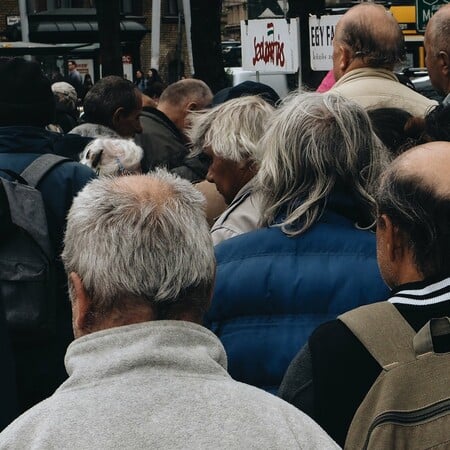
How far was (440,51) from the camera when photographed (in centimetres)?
539

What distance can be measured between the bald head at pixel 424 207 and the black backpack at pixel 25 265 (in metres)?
1.84

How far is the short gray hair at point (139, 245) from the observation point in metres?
2.32

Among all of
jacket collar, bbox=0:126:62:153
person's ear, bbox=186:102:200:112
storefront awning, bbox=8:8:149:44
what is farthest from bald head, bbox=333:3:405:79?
storefront awning, bbox=8:8:149:44

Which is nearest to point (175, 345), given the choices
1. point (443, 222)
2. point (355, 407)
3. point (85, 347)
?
point (85, 347)

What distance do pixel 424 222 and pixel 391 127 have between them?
2.00 meters

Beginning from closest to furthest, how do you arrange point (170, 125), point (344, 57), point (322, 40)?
1. point (344, 57)
2. point (170, 125)
3. point (322, 40)

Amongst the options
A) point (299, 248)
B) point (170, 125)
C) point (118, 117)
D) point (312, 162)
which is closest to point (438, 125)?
point (312, 162)

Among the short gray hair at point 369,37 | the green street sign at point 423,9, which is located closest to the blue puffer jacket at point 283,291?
the short gray hair at point 369,37

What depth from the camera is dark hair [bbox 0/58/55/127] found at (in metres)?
4.96

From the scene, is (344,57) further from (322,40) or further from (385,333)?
(322,40)

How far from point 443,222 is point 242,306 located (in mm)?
842

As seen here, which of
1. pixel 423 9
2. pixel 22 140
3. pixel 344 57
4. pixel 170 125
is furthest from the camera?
pixel 423 9

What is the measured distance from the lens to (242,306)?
3.39 metres

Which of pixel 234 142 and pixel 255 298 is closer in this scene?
pixel 255 298
